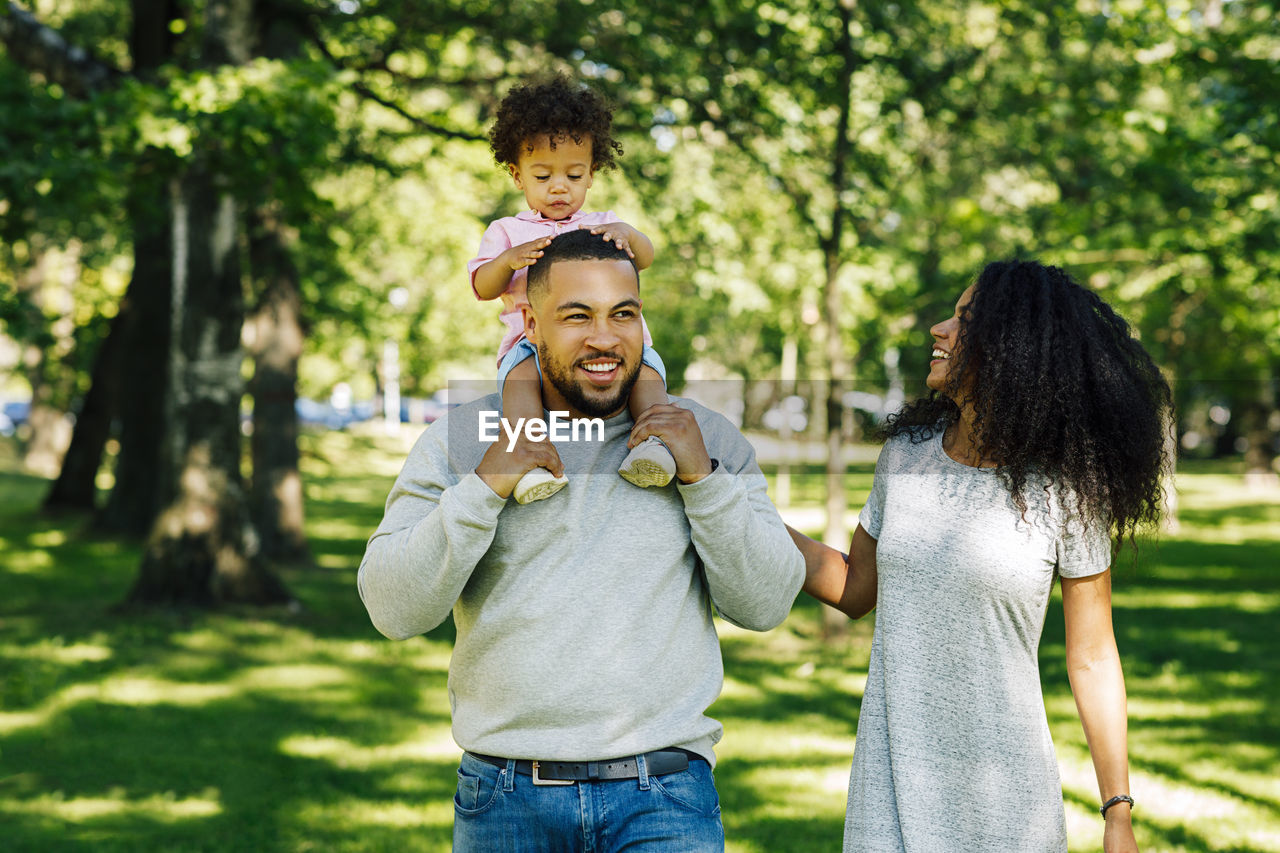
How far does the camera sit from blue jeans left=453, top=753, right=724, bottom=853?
226 cm

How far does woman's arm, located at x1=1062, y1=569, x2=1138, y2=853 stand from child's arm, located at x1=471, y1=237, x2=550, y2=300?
127 cm

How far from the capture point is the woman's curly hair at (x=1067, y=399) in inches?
99.9

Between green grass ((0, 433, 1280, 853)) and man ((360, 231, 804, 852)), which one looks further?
green grass ((0, 433, 1280, 853))

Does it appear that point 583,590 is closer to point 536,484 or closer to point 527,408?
point 536,484

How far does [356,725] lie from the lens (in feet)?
24.9

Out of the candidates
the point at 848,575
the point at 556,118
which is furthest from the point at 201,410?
the point at 848,575

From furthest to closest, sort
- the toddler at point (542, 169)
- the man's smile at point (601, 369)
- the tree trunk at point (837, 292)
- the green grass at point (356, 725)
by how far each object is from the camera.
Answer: the tree trunk at point (837, 292), the green grass at point (356, 725), the toddler at point (542, 169), the man's smile at point (601, 369)

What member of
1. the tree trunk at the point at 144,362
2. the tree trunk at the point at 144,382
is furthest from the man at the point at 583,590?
the tree trunk at the point at 144,382

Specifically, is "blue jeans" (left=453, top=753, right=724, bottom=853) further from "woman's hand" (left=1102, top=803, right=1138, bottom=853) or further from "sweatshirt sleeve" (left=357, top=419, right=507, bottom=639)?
"woman's hand" (left=1102, top=803, right=1138, bottom=853)

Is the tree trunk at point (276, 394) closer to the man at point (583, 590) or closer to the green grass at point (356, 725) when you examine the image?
the green grass at point (356, 725)

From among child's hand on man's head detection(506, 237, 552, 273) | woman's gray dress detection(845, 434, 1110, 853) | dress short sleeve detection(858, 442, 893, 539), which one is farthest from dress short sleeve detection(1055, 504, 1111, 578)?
child's hand on man's head detection(506, 237, 552, 273)

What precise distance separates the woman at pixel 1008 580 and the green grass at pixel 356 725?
685 millimetres

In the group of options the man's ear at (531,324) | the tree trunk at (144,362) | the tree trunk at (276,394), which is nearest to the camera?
the man's ear at (531,324)

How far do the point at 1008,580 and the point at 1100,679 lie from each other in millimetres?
304
